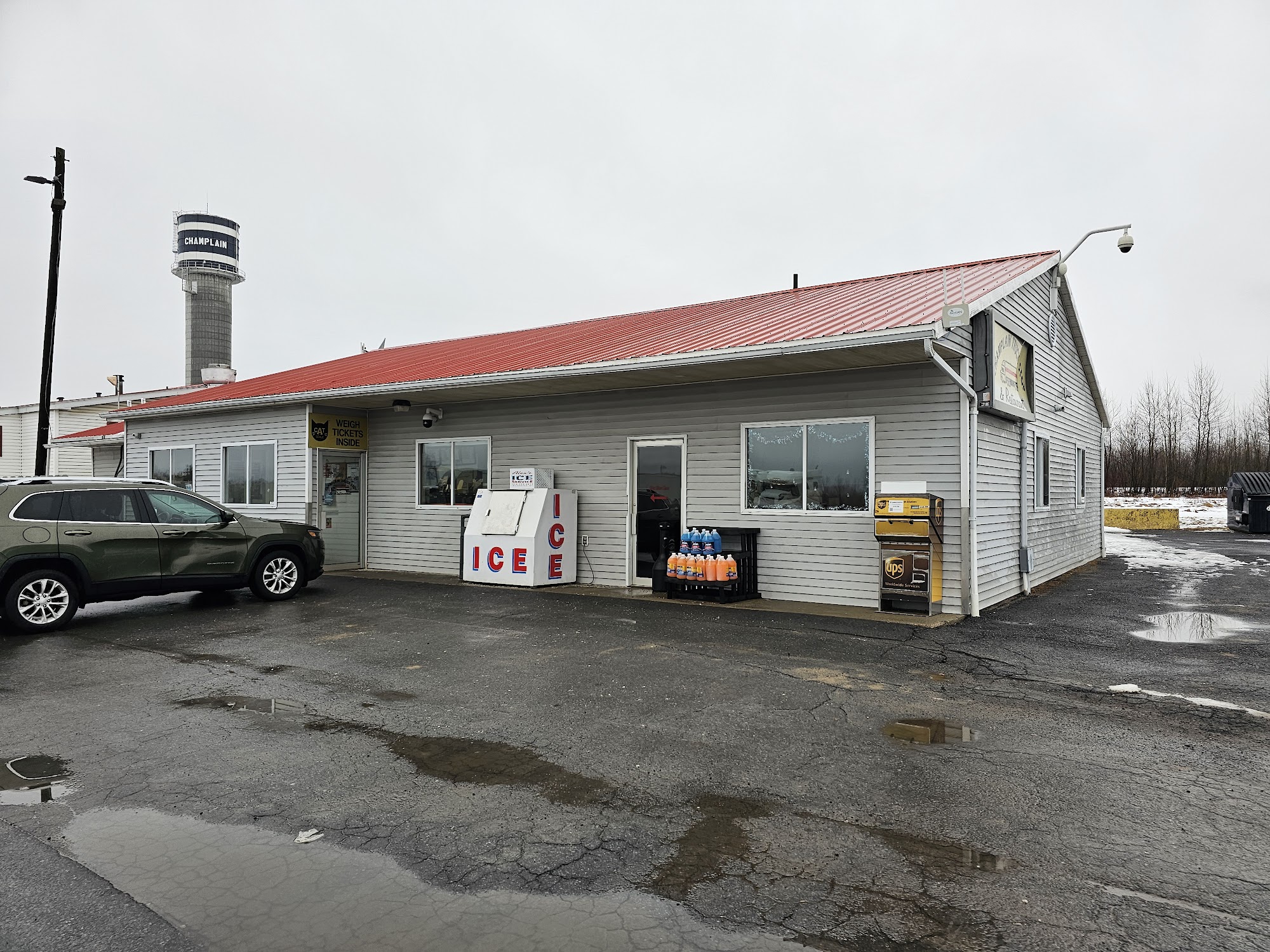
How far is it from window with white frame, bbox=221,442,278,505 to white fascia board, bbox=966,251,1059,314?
1224cm

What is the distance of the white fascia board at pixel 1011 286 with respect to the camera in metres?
8.79

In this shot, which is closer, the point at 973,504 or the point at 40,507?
the point at 40,507

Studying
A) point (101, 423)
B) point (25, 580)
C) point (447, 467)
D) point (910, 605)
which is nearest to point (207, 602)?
point (25, 580)

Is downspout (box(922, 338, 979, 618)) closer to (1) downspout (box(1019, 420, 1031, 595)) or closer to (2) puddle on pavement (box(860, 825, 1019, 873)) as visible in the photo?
(1) downspout (box(1019, 420, 1031, 595))

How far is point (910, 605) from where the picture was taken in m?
9.25

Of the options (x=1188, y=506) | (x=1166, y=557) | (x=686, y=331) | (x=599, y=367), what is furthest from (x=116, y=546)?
(x=1188, y=506)

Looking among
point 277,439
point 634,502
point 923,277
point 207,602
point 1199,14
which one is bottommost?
point 207,602

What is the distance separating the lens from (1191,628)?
877 cm

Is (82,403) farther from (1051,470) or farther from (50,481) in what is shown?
(1051,470)

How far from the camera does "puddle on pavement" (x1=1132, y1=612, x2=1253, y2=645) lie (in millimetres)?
8188

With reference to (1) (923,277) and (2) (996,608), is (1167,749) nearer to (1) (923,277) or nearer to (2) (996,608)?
(2) (996,608)

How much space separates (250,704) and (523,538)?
6.38 m

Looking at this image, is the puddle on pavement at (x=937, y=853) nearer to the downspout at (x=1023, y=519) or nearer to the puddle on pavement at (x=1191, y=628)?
the puddle on pavement at (x=1191, y=628)

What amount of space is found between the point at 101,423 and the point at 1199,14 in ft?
121
